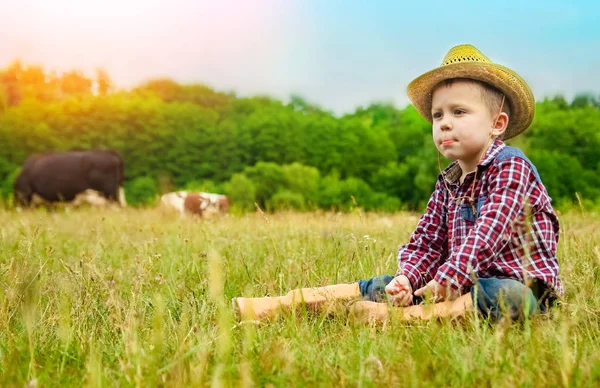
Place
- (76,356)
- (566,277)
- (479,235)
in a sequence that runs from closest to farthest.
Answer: (76,356) → (479,235) → (566,277)

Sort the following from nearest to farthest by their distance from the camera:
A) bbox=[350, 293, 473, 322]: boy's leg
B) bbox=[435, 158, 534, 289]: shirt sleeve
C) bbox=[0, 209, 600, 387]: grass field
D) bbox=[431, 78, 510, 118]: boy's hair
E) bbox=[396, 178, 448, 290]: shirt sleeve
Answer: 1. bbox=[0, 209, 600, 387]: grass field
2. bbox=[350, 293, 473, 322]: boy's leg
3. bbox=[435, 158, 534, 289]: shirt sleeve
4. bbox=[431, 78, 510, 118]: boy's hair
5. bbox=[396, 178, 448, 290]: shirt sleeve

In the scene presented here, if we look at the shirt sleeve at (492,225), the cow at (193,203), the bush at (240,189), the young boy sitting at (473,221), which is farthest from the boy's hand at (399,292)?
the bush at (240,189)

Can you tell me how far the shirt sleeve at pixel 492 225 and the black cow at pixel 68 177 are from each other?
1419 cm

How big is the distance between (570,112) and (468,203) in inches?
792

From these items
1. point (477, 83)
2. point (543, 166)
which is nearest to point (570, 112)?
point (543, 166)

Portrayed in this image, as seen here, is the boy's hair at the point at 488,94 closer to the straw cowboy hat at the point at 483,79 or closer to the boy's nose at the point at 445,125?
the straw cowboy hat at the point at 483,79

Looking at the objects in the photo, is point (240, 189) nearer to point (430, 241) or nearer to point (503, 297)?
point (430, 241)

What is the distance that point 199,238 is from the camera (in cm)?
550

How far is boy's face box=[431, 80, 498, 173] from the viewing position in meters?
2.95

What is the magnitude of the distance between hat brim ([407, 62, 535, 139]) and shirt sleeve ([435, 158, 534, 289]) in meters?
0.32

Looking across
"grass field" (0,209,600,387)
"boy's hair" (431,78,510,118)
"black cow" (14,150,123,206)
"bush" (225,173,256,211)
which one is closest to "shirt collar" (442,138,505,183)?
"boy's hair" (431,78,510,118)

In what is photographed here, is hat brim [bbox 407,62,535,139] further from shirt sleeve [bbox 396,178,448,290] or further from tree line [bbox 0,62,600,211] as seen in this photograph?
tree line [bbox 0,62,600,211]

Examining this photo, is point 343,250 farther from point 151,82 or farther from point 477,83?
point 151,82

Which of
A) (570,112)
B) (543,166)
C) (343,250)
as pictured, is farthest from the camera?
(570,112)
